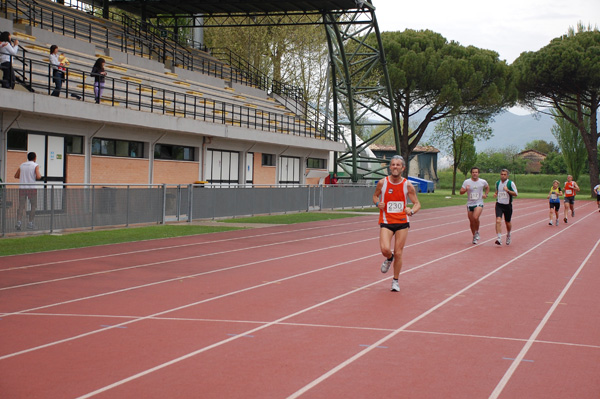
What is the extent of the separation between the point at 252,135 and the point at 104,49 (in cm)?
735

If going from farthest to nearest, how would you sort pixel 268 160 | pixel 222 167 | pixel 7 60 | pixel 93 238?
pixel 268 160 < pixel 222 167 < pixel 7 60 < pixel 93 238

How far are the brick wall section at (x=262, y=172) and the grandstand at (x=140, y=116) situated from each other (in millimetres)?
58

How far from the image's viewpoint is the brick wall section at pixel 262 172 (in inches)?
1426

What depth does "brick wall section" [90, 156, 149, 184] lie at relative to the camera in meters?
25.5

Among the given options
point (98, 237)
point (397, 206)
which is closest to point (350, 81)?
point (98, 237)

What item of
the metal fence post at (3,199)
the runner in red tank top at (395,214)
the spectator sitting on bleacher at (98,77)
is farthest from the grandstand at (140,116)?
the runner in red tank top at (395,214)

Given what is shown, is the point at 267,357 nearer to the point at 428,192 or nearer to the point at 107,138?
the point at 107,138

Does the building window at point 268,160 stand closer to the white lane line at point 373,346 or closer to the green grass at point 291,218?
the green grass at point 291,218

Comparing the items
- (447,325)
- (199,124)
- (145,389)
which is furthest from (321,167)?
(145,389)

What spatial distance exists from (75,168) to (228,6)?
16.4 meters

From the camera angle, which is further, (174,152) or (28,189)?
(174,152)

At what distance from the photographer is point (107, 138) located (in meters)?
25.7

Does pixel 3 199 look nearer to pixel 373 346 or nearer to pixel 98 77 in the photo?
pixel 98 77

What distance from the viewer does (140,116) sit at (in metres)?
25.7
